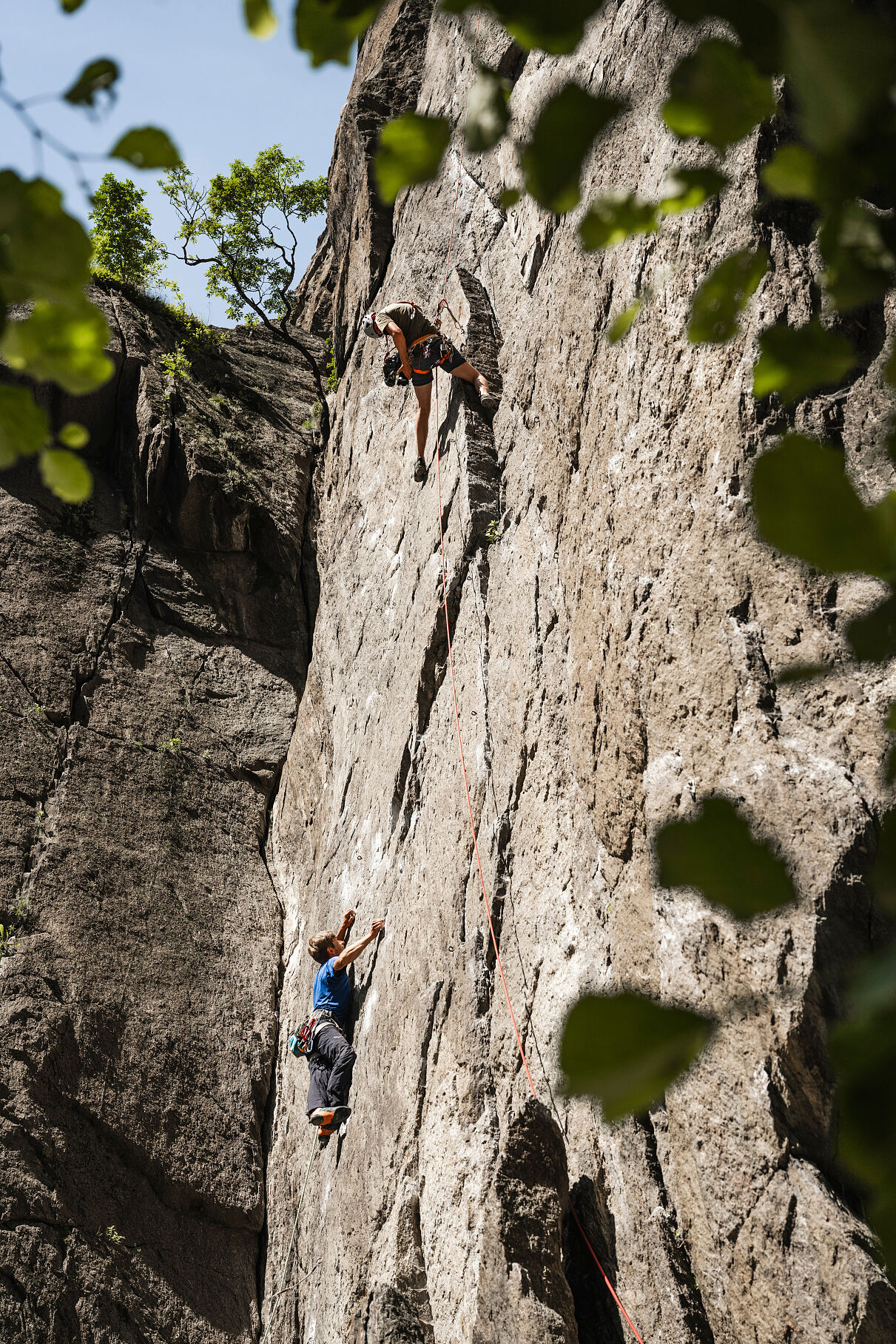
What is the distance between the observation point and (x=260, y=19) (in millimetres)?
731

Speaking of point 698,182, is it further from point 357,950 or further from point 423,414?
point 423,414

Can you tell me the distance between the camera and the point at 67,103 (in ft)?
2.28

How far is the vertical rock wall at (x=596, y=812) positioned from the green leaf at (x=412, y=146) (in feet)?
0.43

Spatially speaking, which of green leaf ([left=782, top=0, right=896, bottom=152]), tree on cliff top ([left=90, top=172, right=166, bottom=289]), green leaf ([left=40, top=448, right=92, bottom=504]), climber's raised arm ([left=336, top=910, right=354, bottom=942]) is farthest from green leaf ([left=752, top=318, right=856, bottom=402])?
tree on cliff top ([left=90, top=172, right=166, bottom=289])

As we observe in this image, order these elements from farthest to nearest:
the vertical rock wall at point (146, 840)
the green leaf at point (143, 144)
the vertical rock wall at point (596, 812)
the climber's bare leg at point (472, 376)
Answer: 1. the vertical rock wall at point (146, 840)
2. the climber's bare leg at point (472, 376)
3. the vertical rock wall at point (596, 812)
4. the green leaf at point (143, 144)

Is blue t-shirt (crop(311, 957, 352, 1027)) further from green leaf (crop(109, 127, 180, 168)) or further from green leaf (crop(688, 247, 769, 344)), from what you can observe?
green leaf (crop(109, 127, 180, 168))

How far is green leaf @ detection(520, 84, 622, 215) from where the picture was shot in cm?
62

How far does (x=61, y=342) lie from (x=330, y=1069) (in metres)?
5.22

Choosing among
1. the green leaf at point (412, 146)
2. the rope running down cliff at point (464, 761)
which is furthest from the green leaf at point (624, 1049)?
the rope running down cliff at point (464, 761)

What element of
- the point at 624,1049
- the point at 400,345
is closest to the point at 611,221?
the point at 624,1049

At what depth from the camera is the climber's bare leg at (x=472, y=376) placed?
5.56 metres

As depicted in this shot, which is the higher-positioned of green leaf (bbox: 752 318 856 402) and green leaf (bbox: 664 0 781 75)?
green leaf (bbox: 664 0 781 75)

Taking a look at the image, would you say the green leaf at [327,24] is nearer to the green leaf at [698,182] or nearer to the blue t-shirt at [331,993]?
the green leaf at [698,182]

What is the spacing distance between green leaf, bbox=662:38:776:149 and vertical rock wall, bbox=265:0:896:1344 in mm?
191
